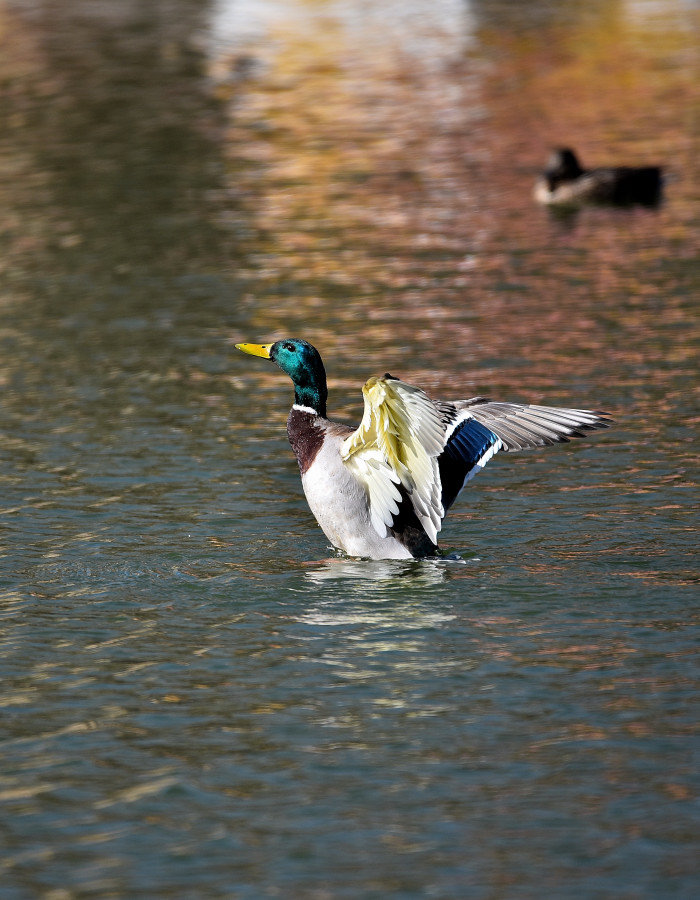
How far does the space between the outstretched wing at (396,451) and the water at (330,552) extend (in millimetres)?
389

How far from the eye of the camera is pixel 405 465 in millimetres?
9086

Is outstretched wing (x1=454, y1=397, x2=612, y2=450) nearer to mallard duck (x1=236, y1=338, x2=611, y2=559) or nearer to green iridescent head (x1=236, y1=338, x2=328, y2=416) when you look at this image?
mallard duck (x1=236, y1=338, x2=611, y2=559)

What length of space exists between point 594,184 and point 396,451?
516 inches

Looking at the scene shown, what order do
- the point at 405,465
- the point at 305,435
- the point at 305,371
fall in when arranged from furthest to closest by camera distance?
the point at 305,371
the point at 305,435
the point at 405,465

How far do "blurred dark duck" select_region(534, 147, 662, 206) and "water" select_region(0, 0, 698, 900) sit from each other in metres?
0.35

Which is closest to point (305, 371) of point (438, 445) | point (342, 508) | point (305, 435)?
point (305, 435)

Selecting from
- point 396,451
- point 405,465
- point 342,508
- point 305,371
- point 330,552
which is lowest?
point 330,552

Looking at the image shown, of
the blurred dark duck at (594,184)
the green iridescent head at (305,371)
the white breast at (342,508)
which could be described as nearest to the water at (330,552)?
the white breast at (342,508)

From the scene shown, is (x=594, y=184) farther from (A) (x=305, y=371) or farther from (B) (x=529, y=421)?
(B) (x=529, y=421)

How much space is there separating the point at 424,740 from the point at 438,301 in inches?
392

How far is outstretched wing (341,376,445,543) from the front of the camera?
8.38 meters

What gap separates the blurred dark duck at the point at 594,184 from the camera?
2062cm

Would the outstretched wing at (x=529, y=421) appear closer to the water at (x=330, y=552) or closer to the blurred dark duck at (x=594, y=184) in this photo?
the water at (x=330, y=552)

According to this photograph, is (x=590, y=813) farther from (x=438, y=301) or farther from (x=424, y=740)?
(x=438, y=301)
